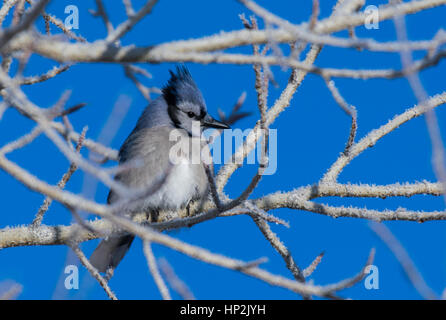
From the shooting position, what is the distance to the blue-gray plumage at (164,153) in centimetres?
350

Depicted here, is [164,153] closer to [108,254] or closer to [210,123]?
[210,123]

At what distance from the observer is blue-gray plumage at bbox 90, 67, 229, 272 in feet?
11.5

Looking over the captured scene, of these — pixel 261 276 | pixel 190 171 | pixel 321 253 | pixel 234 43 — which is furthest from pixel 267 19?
pixel 190 171

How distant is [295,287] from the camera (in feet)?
4.62

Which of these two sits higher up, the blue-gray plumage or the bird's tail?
the blue-gray plumage

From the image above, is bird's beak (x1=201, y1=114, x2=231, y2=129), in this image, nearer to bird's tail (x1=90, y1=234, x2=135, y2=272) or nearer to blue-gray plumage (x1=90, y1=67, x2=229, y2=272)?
blue-gray plumage (x1=90, y1=67, x2=229, y2=272)

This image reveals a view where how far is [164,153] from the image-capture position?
3604mm

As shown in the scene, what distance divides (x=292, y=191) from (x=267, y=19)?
149cm

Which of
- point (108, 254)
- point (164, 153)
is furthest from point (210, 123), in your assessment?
point (108, 254)

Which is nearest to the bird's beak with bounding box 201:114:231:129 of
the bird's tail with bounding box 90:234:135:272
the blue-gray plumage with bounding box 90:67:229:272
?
the blue-gray plumage with bounding box 90:67:229:272

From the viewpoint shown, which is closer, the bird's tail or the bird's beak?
the bird's tail

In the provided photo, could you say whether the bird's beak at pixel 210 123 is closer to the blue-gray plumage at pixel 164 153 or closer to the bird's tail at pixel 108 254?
the blue-gray plumage at pixel 164 153

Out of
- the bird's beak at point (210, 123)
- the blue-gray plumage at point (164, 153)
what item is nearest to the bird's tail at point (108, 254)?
the blue-gray plumage at point (164, 153)

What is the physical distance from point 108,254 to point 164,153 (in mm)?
673
